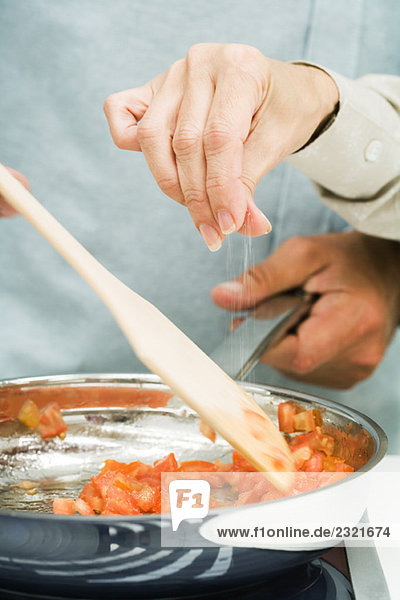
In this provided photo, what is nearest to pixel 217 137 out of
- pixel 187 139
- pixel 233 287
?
pixel 187 139

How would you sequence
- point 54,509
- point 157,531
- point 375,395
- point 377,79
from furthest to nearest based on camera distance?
point 375,395 → point 377,79 → point 54,509 → point 157,531

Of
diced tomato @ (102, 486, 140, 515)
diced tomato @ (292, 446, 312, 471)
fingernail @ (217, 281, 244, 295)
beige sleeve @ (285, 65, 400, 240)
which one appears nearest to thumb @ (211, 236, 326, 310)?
fingernail @ (217, 281, 244, 295)

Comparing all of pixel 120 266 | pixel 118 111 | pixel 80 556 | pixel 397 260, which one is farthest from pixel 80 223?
pixel 80 556

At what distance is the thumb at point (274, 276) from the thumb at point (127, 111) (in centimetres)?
41

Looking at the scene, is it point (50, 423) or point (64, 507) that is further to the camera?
point (50, 423)

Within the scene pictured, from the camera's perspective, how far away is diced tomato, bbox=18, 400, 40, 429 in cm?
83

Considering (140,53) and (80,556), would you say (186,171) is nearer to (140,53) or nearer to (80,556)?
(80,556)

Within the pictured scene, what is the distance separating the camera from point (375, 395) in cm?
139

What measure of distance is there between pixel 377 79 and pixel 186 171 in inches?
22.6

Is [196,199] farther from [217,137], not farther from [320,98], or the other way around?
[320,98]

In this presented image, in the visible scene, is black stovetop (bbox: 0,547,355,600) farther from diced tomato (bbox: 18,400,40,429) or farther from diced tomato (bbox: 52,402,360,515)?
diced tomato (bbox: 18,400,40,429)

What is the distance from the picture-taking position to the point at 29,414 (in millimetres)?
827

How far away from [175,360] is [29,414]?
0.33 metres

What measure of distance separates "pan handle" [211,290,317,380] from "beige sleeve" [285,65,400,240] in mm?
208
